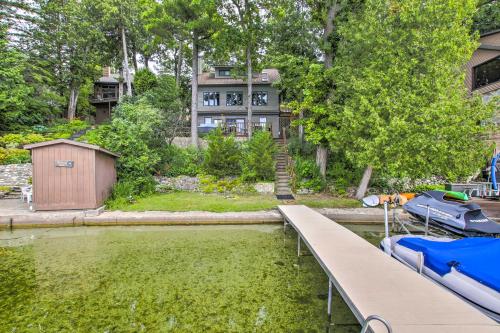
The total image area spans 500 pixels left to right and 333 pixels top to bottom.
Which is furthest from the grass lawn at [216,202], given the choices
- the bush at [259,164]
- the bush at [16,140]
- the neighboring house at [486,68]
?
the bush at [16,140]

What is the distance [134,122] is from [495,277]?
13636mm

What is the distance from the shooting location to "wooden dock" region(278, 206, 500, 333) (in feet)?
7.89

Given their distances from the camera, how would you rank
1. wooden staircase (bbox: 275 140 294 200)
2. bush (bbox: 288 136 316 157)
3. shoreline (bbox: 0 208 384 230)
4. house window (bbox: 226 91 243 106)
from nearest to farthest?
shoreline (bbox: 0 208 384 230), wooden staircase (bbox: 275 140 294 200), bush (bbox: 288 136 316 157), house window (bbox: 226 91 243 106)

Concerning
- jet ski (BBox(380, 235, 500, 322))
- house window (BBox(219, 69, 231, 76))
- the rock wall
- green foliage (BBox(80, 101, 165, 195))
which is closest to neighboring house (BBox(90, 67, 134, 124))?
house window (BBox(219, 69, 231, 76))

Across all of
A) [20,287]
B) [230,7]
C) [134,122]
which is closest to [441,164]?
[20,287]

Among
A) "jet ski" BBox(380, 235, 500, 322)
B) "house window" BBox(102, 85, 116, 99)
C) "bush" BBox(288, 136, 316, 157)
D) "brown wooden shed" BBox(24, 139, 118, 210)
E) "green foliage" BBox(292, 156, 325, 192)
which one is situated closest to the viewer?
"jet ski" BBox(380, 235, 500, 322)

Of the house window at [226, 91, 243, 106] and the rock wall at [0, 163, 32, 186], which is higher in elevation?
the house window at [226, 91, 243, 106]

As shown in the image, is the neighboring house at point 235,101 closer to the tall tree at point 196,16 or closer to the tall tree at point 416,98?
the tall tree at point 196,16

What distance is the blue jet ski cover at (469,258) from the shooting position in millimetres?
3139

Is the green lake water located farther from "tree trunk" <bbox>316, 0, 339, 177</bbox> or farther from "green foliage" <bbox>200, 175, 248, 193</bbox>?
"tree trunk" <bbox>316, 0, 339, 177</bbox>

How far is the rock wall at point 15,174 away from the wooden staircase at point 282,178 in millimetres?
12328

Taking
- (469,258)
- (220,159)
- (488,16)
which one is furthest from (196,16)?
(488,16)

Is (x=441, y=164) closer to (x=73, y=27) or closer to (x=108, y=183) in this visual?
(x=108, y=183)

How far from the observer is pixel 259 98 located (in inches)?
953
